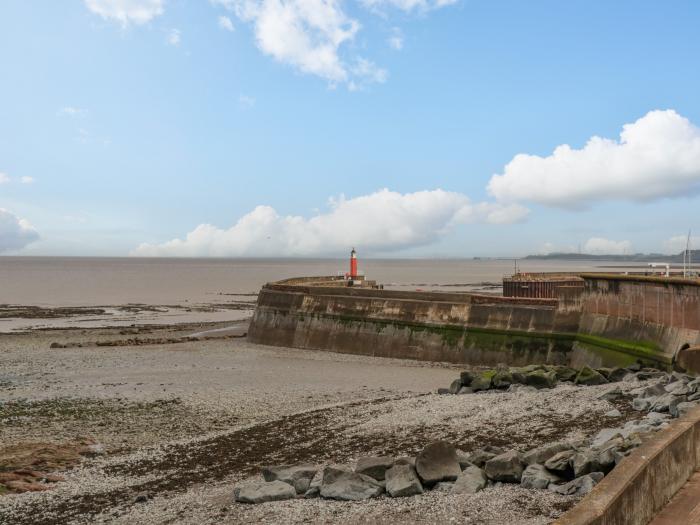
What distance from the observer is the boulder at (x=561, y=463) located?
717 cm

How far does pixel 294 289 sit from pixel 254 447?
1746cm

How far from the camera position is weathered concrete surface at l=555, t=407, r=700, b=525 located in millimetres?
4779

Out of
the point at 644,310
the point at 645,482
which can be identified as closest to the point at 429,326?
the point at 644,310

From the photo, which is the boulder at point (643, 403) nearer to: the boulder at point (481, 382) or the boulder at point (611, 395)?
the boulder at point (611, 395)

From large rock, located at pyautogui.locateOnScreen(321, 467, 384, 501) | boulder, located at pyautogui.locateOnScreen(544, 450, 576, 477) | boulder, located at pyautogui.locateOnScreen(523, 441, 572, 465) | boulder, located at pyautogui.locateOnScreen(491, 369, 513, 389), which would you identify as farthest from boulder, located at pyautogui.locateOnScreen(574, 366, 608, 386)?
large rock, located at pyautogui.locateOnScreen(321, 467, 384, 501)

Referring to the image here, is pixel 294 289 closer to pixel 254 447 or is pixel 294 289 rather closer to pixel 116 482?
pixel 254 447

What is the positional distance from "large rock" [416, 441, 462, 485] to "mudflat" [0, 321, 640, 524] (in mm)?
365

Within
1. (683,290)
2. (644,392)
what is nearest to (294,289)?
(683,290)

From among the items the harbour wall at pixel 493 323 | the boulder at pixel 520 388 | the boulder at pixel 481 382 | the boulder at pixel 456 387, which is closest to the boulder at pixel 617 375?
the harbour wall at pixel 493 323

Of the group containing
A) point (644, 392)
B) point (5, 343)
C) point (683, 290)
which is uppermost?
point (683, 290)

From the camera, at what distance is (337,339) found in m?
26.0

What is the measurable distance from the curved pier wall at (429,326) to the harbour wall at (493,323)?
3 cm

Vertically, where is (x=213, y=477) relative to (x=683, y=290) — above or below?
below

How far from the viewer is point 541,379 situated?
573 inches
